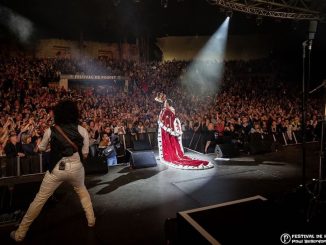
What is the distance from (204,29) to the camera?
23.7 m

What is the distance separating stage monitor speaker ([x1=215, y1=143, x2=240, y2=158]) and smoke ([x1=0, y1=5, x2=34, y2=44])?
20.3 meters

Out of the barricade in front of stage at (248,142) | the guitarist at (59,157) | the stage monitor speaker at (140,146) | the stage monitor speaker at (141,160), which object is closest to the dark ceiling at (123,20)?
the barricade in front of stage at (248,142)

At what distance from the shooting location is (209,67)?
21797 mm

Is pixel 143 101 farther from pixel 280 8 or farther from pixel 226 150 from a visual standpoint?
pixel 280 8

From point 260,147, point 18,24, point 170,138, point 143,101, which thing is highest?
point 18,24

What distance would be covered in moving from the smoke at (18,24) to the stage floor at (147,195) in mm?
19729

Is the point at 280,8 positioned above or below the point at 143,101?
above

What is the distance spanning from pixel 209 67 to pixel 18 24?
49.6 ft

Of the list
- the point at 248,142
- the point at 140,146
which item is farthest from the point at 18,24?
the point at 248,142

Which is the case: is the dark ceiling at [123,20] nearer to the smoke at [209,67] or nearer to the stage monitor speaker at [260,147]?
the smoke at [209,67]

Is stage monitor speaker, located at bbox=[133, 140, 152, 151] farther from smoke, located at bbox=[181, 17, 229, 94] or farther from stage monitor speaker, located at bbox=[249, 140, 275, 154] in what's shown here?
smoke, located at bbox=[181, 17, 229, 94]

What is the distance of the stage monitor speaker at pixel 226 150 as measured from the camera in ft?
25.0

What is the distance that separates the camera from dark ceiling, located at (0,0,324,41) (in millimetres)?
21328

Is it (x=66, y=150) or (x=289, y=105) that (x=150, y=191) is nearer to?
(x=66, y=150)
